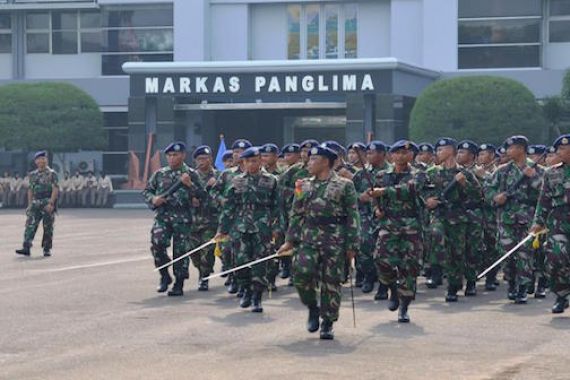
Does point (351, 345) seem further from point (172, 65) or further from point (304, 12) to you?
point (304, 12)

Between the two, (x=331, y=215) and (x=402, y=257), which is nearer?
(x=331, y=215)

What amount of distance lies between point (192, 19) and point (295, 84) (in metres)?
9.56

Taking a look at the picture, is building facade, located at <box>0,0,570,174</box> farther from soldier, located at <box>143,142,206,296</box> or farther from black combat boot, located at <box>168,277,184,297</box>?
black combat boot, located at <box>168,277,184,297</box>

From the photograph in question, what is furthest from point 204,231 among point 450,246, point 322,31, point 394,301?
point 322,31

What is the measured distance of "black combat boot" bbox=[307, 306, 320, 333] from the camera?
13.3m

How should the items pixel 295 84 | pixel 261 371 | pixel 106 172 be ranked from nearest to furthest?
pixel 261 371 → pixel 295 84 → pixel 106 172

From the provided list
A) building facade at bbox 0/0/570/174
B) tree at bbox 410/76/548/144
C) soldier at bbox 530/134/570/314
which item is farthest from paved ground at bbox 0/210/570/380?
building facade at bbox 0/0/570/174

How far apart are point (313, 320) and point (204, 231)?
5.37 meters

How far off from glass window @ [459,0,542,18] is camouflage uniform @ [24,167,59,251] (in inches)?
1293

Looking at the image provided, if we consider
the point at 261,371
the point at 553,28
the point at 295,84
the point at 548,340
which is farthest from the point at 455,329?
the point at 553,28

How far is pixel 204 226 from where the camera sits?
1842 centimetres

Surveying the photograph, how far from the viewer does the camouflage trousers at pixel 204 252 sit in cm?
1822

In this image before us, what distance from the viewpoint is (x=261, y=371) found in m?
11.0

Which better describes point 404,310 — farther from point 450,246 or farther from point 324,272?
point 450,246
